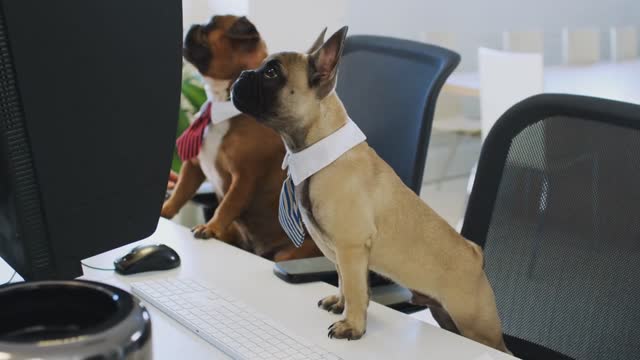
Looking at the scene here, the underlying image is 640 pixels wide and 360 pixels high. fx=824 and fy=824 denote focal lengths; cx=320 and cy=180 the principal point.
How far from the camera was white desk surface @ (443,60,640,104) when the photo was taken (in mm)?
A: 3444

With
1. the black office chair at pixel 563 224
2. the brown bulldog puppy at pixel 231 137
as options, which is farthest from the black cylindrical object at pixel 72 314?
the brown bulldog puppy at pixel 231 137

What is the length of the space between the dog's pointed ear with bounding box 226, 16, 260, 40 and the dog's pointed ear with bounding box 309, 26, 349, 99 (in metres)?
0.64

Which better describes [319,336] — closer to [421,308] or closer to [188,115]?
[421,308]

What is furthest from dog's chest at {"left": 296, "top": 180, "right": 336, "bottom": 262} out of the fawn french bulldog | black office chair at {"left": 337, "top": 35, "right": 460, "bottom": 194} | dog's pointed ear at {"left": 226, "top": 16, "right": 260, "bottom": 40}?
dog's pointed ear at {"left": 226, "top": 16, "right": 260, "bottom": 40}

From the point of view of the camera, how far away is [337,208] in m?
1.11

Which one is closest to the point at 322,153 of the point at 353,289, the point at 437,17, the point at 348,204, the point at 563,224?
the point at 348,204

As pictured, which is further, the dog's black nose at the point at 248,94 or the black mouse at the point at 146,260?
the black mouse at the point at 146,260

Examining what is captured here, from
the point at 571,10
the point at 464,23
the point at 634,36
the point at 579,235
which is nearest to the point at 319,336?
the point at 579,235

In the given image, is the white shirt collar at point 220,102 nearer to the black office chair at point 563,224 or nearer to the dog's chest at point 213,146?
the dog's chest at point 213,146

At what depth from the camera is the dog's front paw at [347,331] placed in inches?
42.9

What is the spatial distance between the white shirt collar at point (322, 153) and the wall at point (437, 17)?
1.92m

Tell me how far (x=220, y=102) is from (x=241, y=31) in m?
0.16

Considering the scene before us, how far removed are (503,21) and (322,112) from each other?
417 centimetres

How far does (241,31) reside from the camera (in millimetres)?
1733
